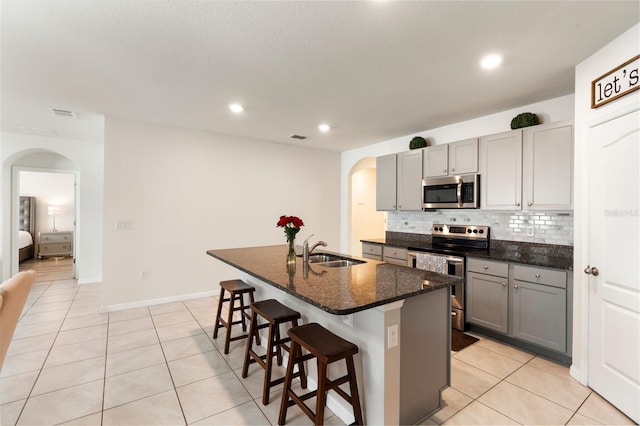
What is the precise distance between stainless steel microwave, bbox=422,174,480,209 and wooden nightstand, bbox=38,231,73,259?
886 centimetres

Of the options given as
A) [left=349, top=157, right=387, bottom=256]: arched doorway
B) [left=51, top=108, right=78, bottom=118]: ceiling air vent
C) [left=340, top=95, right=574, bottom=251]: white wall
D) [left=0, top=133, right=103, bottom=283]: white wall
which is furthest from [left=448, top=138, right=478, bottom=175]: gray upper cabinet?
[left=0, top=133, right=103, bottom=283]: white wall

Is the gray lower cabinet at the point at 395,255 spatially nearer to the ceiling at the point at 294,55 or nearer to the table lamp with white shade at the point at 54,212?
the ceiling at the point at 294,55

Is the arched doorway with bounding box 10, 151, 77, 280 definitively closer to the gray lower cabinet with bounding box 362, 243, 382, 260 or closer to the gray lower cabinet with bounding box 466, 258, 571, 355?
the gray lower cabinet with bounding box 362, 243, 382, 260

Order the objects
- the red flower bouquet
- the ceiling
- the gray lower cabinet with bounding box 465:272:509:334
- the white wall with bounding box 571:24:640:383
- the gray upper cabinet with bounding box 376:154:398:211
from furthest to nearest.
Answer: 1. the gray upper cabinet with bounding box 376:154:398:211
2. the gray lower cabinet with bounding box 465:272:509:334
3. the red flower bouquet
4. the white wall with bounding box 571:24:640:383
5. the ceiling

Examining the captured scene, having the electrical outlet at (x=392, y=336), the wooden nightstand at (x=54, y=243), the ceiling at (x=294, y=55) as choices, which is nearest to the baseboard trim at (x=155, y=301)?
the ceiling at (x=294, y=55)

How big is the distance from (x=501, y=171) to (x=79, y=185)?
6.72 m

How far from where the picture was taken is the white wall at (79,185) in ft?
16.2

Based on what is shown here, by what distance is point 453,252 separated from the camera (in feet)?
11.2

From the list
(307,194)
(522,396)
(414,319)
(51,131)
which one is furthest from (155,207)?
(522,396)

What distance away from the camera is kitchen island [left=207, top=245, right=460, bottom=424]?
165 centimetres

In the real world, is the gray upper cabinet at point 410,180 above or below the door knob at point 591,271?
above

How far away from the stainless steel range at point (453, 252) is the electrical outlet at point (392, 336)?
6.39 feet

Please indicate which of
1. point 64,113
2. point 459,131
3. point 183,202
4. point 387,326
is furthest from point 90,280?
point 459,131

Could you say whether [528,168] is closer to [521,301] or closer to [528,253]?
[528,253]
